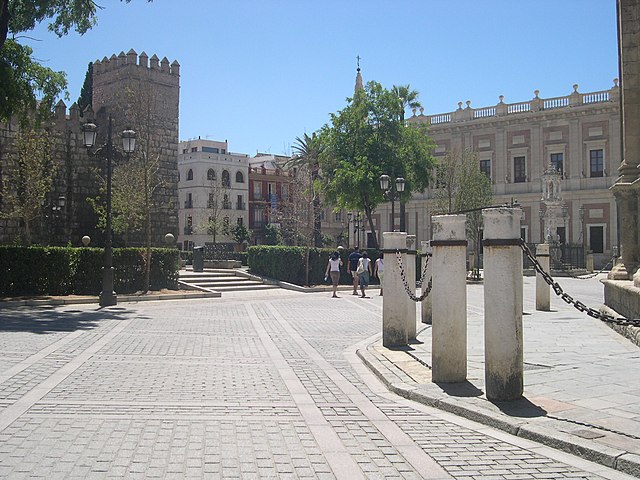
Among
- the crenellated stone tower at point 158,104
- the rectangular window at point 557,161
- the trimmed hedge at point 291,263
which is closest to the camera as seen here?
the trimmed hedge at point 291,263

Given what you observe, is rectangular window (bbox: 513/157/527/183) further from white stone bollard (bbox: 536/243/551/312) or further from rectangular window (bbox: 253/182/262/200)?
white stone bollard (bbox: 536/243/551/312)

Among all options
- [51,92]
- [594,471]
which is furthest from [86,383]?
[51,92]

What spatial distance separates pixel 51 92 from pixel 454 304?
57.0ft

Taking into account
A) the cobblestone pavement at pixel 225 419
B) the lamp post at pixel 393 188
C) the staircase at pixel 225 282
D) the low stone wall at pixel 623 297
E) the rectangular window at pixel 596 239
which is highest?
the lamp post at pixel 393 188

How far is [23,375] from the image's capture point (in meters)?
8.26

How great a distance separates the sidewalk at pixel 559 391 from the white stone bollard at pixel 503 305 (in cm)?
22

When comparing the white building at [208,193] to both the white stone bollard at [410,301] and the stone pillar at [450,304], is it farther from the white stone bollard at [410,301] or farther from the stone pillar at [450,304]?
the stone pillar at [450,304]

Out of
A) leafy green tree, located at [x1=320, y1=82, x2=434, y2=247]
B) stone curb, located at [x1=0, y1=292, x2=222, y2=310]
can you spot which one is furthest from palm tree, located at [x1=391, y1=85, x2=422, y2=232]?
stone curb, located at [x1=0, y1=292, x2=222, y2=310]

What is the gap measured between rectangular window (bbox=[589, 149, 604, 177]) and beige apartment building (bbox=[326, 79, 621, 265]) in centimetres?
8

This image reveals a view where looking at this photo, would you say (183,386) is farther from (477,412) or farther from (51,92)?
(51,92)

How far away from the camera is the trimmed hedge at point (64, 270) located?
2064 cm

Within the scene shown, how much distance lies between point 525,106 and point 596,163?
8.19m

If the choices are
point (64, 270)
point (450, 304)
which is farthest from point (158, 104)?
point (450, 304)

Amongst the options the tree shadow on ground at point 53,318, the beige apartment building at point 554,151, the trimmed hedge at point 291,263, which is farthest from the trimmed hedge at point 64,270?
the beige apartment building at point 554,151
